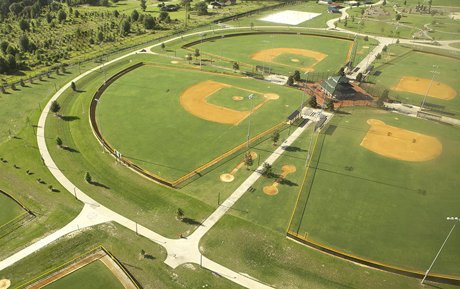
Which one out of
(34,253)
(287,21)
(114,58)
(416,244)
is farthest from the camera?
(287,21)

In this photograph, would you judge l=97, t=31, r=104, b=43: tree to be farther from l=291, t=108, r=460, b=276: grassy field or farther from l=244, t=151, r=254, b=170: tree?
l=291, t=108, r=460, b=276: grassy field

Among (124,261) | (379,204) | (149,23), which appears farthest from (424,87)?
(149,23)

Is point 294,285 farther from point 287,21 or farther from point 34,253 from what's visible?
point 287,21

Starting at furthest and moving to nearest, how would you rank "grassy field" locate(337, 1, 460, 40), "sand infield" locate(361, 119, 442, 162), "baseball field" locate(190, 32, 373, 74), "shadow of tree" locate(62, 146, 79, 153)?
"grassy field" locate(337, 1, 460, 40) → "baseball field" locate(190, 32, 373, 74) → "sand infield" locate(361, 119, 442, 162) → "shadow of tree" locate(62, 146, 79, 153)

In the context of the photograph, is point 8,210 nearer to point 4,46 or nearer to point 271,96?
point 271,96

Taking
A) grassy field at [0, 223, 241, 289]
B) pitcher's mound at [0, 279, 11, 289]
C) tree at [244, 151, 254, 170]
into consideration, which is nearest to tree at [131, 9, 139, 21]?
tree at [244, 151, 254, 170]

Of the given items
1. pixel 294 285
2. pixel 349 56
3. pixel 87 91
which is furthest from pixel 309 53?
pixel 294 285
